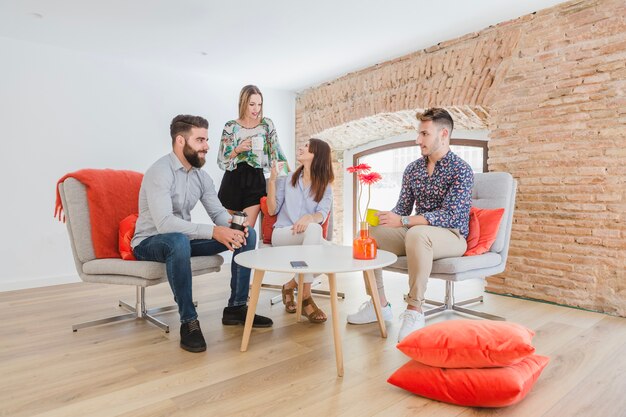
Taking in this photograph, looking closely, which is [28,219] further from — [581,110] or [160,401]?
[581,110]

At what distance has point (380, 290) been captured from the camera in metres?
2.60

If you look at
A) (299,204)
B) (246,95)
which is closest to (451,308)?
(299,204)

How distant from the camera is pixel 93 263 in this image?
237cm

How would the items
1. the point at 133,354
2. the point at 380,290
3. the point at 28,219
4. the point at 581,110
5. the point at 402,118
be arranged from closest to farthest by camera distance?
the point at 133,354, the point at 380,290, the point at 581,110, the point at 28,219, the point at 402,118

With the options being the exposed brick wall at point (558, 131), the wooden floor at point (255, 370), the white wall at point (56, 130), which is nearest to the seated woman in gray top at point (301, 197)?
the wooden floor at point (255, 370)

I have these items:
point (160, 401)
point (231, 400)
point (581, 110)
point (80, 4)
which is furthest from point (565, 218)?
point (80, 4)

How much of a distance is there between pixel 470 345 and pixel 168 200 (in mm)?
1649

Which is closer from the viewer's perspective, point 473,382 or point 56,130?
point 473,382

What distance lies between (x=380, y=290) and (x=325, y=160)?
0.98 meters

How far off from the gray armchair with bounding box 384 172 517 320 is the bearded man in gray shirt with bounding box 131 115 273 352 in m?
0.96

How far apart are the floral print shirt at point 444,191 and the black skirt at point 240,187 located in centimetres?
116

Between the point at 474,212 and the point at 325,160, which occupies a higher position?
the point at 325,160

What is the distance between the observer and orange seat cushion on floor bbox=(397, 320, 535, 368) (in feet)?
5.16

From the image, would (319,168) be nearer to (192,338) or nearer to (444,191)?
(444,191)
